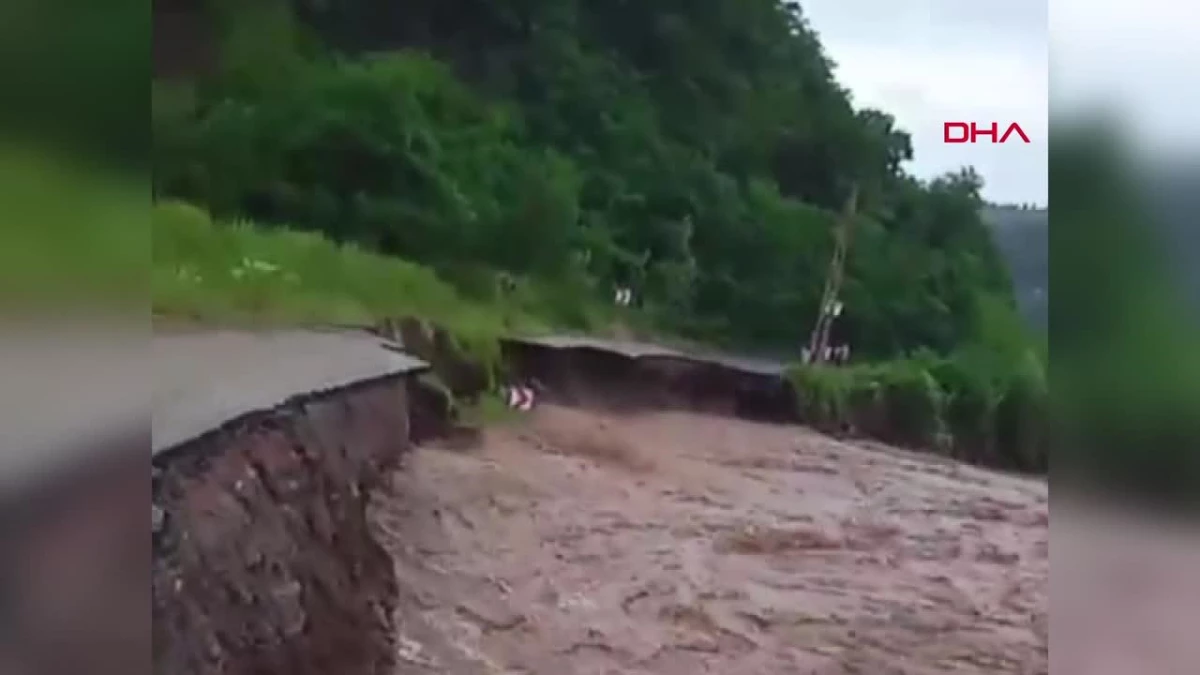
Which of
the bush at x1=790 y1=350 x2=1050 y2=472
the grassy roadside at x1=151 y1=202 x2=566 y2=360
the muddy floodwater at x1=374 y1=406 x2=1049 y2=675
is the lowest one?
the muddy floodwater at x1=374 y1=406 x2=1049 y2=675

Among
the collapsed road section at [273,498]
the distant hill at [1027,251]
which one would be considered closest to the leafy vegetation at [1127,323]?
the distant hill at [1027,251]

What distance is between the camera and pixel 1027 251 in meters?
1.39

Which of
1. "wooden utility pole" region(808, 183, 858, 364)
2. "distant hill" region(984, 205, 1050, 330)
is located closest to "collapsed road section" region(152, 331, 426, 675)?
"wooden utility pole" region(808, 183, 858, 364)

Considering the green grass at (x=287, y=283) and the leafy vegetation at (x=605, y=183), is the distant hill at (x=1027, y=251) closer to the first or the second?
the leafy vegetation at (x=605, y=183)

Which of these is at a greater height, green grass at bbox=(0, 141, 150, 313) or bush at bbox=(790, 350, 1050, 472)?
green grass at bbox=(0, 141, 150, 313)

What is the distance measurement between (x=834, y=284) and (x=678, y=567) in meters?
0.30

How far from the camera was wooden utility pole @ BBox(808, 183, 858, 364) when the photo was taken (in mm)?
1439

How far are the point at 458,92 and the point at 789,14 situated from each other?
31 cm

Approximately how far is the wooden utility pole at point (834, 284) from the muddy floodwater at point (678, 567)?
128 mm

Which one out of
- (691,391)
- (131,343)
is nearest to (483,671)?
(691,391)

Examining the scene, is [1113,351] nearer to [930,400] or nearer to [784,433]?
[930,400]

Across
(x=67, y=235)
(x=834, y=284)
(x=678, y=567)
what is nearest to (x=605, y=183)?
(x=834, y=284)

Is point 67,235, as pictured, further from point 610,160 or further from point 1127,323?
point 1127,323

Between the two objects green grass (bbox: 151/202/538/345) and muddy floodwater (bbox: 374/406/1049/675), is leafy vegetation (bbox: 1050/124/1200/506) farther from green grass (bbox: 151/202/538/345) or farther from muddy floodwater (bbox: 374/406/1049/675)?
green grass (bbox: 151/202/538/345)
